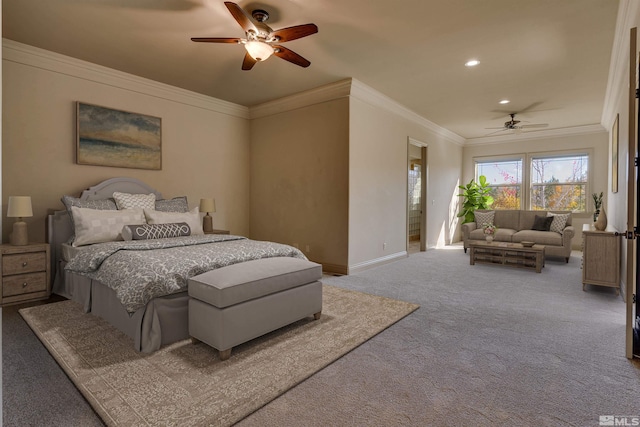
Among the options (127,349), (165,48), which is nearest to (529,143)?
(165,48)

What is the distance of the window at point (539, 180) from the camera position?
7.54m

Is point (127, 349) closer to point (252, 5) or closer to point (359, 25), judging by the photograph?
point (252, 5)

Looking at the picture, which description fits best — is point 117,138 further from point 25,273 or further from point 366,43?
point 366,43

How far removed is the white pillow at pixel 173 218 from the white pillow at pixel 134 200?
0.19m

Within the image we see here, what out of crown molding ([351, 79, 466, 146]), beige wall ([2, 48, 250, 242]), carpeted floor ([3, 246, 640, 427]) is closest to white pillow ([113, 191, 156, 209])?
beige wall ([2, 48, 250, 242])

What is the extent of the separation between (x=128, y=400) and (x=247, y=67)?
120 inches

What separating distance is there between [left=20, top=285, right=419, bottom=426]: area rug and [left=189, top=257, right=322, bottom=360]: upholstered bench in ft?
0.46

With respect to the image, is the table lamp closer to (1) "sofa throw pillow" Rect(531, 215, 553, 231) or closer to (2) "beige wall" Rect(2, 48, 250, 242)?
(2) "beige wall" Rect(2, 48, 250, 242)

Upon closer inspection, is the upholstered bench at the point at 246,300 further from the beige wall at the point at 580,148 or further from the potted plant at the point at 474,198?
the beige wall at the point at 580,148

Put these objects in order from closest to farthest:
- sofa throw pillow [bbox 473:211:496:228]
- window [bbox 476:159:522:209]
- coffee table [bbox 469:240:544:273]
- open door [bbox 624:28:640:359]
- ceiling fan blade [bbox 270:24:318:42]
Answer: open door [bbox 624:28:640:359] → ceiling fan blade [bbox 270:24:318:42] → coffee table [bbox 469:240:544:273] → sofa throw pillow [bbox 473:211:496:228] → window [bbox 476:159:522:209]

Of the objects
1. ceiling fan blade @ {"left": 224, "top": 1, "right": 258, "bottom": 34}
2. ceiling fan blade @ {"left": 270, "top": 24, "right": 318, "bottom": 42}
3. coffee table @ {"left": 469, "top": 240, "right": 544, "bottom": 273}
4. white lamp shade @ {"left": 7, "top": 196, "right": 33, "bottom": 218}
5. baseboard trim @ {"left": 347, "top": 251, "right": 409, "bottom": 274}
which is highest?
ceiling fan blade @ {"left": 224, "top": 1, "right": 258, "bottom": 34}

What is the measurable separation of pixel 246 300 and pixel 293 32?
2201mm

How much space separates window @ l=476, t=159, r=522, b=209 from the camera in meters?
8.27

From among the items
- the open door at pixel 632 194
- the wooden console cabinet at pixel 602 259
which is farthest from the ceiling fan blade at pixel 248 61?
the wooden console cabinet at pixel 602 259
